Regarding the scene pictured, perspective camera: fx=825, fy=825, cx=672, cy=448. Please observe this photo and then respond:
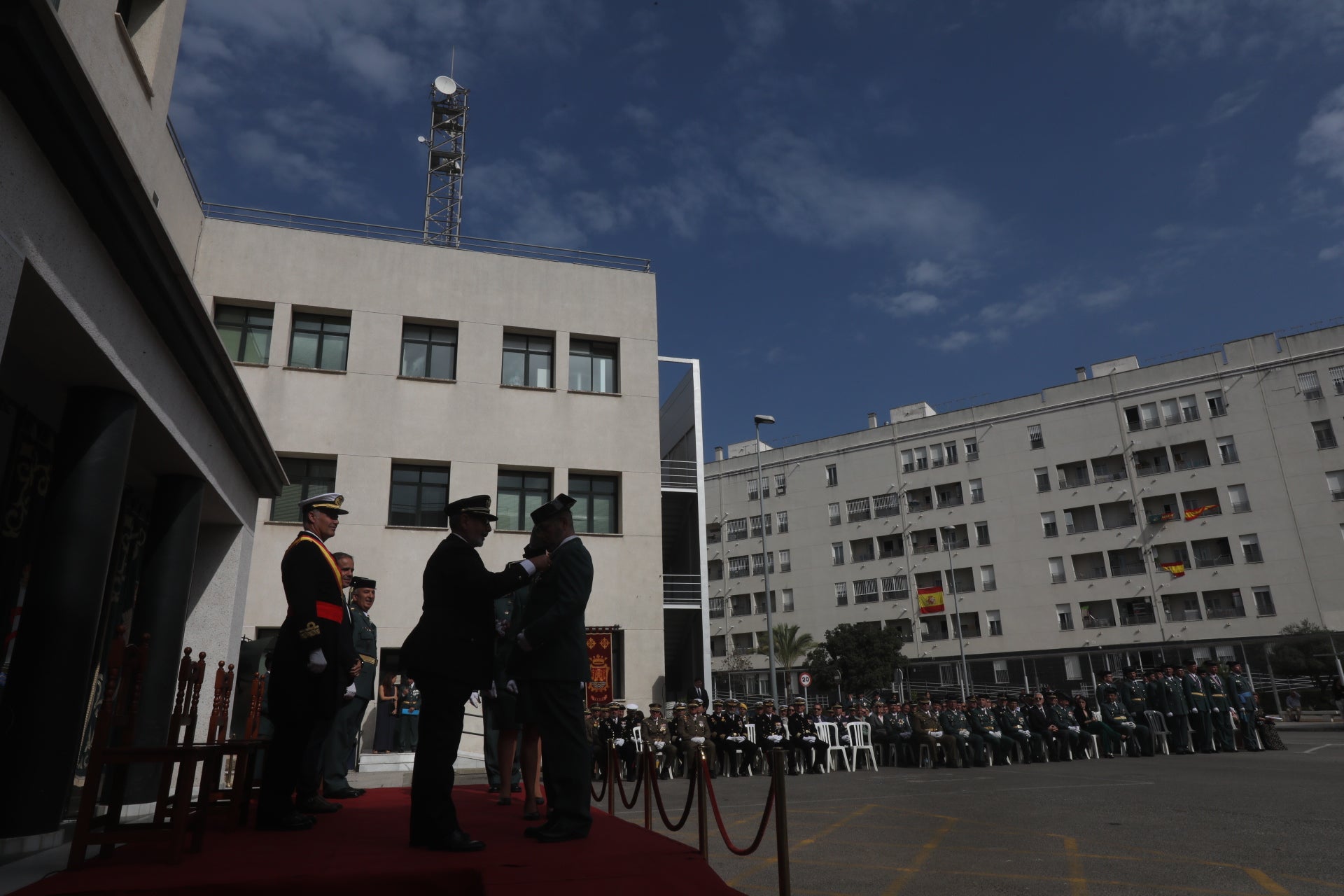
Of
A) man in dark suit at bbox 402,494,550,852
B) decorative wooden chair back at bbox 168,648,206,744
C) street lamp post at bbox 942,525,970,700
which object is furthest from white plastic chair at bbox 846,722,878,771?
street lamp post at bbox 942,525,970,700

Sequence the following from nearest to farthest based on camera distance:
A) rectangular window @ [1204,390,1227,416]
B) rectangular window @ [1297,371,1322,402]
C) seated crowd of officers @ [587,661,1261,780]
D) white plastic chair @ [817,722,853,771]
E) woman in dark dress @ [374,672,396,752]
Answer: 1. woman in dark dress @ [374,672,396,752]
2. seated crowd of officers @ [587,661,1261,780]
3. white plastic chair @ [817,722,853,771]
4. rectangular window @ [1297,371,1322,402]
5. rectangular window @ [1204,390,1227,416]

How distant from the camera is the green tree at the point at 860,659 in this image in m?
48.4

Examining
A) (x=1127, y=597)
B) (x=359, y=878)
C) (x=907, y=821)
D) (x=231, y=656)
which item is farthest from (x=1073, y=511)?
(x=359, y=878)

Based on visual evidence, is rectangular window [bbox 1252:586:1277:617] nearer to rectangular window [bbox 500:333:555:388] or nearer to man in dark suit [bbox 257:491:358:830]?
rectangular window [bbox 500:333:555:388]

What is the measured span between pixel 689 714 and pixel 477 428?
9.33 metres

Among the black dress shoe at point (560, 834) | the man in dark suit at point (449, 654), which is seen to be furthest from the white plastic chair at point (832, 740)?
the man in dark suit at point (449, 654)

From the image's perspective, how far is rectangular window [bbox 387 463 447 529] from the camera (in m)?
20.9

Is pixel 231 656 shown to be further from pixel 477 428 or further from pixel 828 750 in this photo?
pixel 828 750

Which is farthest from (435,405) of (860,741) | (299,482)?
(860,741)

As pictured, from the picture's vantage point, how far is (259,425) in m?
9.95

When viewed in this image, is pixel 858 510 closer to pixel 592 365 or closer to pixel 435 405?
pixel 592 365

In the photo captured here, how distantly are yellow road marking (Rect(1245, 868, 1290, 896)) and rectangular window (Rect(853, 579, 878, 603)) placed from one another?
173 ft

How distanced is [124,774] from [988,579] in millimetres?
53722

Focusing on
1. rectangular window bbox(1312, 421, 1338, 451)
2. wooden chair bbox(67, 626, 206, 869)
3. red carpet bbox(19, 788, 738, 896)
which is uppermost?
rectangular window bbox(1312, 421, 1338, 451)
